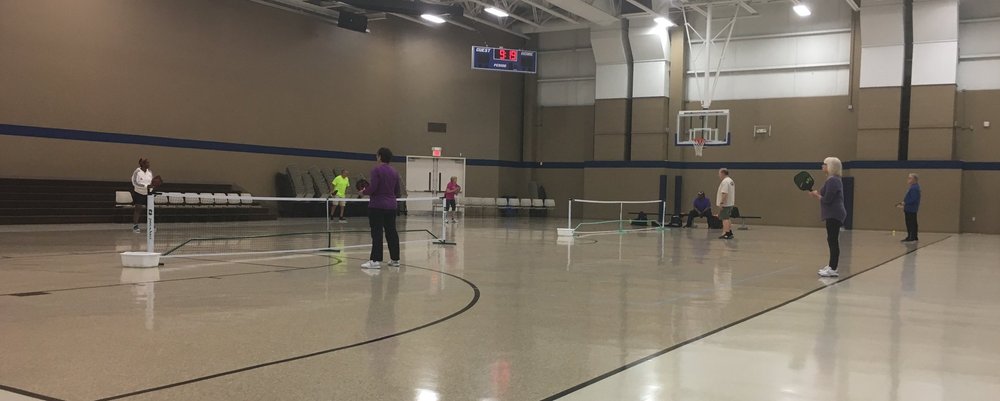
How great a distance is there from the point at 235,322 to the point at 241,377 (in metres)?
Result: 1.68

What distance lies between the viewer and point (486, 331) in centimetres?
519

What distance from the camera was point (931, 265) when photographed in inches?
427

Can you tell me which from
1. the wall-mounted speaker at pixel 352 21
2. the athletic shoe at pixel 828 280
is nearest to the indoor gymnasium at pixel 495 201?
the athletic shoe at pixel 828 280

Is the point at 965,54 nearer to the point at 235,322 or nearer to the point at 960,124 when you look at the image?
the point at 960,124

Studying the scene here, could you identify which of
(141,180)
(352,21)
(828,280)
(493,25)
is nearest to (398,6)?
(352,21)

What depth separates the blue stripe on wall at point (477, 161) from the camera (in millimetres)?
18078

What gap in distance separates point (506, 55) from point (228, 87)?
9.30 meters

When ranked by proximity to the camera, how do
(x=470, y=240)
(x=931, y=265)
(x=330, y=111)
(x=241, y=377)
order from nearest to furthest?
1. (x=241, y=377)
2. (x=931, y=265)
3. (x=470, y=240)
4. (x=330, y=111)

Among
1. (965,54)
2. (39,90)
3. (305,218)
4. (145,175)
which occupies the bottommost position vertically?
(305,218)

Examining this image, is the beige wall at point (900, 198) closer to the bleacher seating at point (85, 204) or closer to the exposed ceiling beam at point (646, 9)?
the exposed ceiling beam at point (646, 9)

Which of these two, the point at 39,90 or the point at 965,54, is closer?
the point at 39,90

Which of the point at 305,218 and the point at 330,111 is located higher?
the point at 330,111

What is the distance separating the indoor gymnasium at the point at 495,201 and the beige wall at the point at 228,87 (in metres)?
0.08

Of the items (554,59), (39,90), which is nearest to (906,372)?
(39,90)
